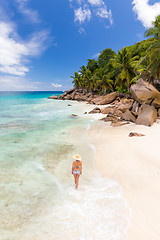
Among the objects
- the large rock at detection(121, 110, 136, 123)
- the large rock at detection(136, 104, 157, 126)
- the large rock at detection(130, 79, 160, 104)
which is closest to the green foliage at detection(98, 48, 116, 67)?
the large rock at detection(130, 79, 160, 104)

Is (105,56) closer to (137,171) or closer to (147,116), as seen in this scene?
(147,116)

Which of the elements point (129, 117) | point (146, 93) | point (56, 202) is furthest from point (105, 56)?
point (56, 202)

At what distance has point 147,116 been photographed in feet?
35.7

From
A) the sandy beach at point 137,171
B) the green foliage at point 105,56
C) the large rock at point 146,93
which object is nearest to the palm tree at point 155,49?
the large rock at point 146,93

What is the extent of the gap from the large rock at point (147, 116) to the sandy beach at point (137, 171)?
4.33 feet

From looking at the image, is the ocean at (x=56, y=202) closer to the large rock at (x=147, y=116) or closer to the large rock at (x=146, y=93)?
the large rock at (x=147, y=116)

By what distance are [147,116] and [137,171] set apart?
7.29 meters

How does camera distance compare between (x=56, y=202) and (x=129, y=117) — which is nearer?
(x=56, y=202)

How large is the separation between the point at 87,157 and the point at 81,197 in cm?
278

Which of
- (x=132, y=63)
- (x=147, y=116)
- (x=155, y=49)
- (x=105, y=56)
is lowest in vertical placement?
(x=147, y=116)

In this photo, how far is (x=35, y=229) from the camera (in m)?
3.17

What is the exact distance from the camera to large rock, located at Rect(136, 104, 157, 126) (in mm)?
10505

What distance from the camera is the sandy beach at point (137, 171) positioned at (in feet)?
10.4

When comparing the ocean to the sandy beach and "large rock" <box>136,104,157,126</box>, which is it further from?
"large rock" <box>136,104,157,126</box>
